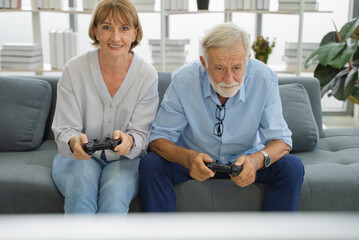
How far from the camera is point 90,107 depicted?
1.89 meters

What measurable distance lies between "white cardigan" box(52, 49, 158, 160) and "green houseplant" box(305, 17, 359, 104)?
134cm

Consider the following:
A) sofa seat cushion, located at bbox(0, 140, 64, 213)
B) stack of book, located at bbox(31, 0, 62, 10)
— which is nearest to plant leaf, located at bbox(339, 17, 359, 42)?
sofa seat cushion, located at bbox(0, 140, 64, 213)

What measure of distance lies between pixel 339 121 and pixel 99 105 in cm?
299

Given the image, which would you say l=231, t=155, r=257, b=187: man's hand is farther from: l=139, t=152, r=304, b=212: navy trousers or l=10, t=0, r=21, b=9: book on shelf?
l=10, t=0, r=21, b=9: book on shelf

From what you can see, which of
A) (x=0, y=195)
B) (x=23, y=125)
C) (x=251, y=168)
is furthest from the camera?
(x=23, y=125)

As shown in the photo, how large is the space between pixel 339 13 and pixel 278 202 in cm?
302

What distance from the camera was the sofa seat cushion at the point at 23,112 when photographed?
2.22 metres

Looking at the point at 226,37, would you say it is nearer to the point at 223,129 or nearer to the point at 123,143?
the point at 223,129

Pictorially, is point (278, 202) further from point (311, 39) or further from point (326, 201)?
point (311, 39)

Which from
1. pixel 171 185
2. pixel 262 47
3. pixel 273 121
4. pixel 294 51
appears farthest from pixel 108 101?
pixel 294 51

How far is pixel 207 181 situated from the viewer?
1869 millimetres

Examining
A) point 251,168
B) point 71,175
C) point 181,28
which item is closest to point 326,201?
point 251,168

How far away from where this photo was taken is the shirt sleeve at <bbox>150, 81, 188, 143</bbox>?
73.5 inches

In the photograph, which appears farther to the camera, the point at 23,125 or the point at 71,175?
the point at 23,125
